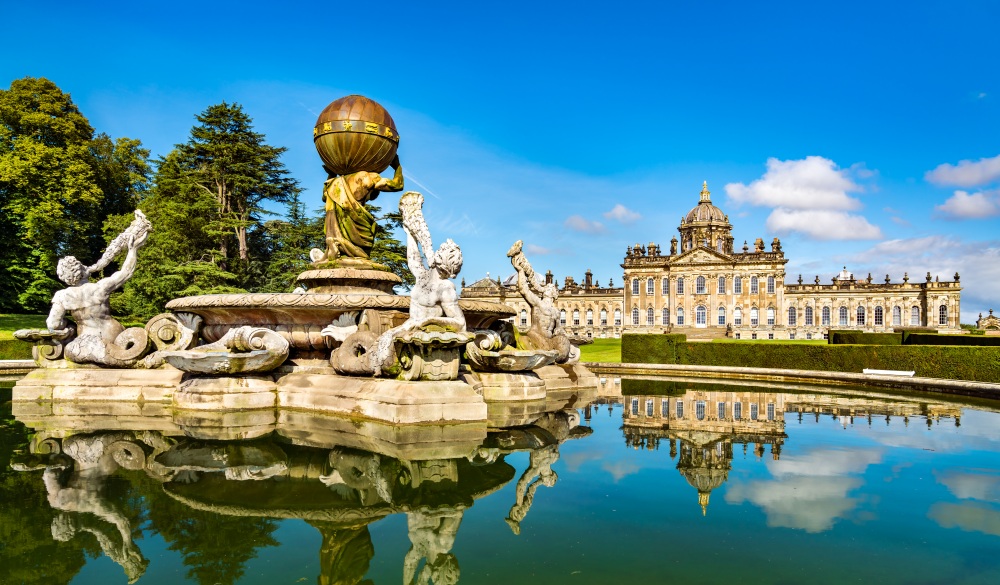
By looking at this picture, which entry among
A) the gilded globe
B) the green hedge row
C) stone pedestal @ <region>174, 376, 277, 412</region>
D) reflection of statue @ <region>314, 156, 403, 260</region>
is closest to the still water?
stone pedestal @ <region>174, 376, 277, 412</region>

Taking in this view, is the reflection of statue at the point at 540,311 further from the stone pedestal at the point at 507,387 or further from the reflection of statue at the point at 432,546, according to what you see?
the reflection of statue at the point at 432,546

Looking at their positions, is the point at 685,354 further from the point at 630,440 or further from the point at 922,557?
the point at 922,557

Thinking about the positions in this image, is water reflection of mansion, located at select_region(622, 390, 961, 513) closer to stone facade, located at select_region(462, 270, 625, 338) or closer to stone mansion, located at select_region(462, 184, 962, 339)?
stone mansion, located at select_region(462, 184, 962, 339)

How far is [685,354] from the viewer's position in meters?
19.1

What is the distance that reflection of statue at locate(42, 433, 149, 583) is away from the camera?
11.3 feet

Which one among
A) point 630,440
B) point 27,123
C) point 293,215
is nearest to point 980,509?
point 630,440

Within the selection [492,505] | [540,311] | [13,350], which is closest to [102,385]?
[540,311]

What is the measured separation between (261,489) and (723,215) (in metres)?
73.6

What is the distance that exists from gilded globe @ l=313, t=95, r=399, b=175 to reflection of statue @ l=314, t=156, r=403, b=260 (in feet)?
0.64

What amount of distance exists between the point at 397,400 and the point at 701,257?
6335 cm

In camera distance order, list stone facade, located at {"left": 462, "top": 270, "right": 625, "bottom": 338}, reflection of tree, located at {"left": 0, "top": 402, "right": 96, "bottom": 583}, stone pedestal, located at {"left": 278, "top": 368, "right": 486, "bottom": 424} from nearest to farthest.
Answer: reflection of tree, located at {"left": 0, "top": 402, "right": 96, "bottom": 583} → stone pedestal, located at {"left": 278, "top": 368, "right": 486, "bottom": 424} → stone facade, located at {"left": 462, "top": 270, "right": 625, "bottom": 338}

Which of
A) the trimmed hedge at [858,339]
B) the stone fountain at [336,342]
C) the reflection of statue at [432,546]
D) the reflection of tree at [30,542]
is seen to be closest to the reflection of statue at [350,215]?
the stone fountain at [336,342]

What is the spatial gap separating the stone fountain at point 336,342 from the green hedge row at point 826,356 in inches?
369

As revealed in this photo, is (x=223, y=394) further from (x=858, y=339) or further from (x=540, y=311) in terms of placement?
(x=858, y=339)
